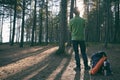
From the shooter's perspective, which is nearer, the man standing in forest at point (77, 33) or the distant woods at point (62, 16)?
the man standing in forest at point (77, 33)

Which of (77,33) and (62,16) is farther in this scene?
(62,16)

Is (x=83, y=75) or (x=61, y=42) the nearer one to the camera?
(x=83, y=75)

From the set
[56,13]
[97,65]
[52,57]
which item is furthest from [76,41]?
[56,13]

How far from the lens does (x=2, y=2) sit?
26969mm

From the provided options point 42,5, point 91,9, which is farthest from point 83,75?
point 91,9

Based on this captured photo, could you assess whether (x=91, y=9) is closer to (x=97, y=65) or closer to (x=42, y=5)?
(x=42, y=5)

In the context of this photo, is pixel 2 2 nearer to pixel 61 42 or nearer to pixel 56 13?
pixel 61 42

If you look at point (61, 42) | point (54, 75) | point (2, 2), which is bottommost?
point (54, 75)

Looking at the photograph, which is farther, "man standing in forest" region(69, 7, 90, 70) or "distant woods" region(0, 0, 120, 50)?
"distant woods" region(0, 0, 120, 50)

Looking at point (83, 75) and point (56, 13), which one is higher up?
point (56, 13)

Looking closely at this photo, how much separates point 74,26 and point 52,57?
20.8ft

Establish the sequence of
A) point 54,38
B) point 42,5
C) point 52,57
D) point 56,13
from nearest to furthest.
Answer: point 52,57 < point 42,5 < point 56,13 < point 54,38

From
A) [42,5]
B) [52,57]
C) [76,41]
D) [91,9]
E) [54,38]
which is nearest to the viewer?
[76,41]

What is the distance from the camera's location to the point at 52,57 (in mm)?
17688
